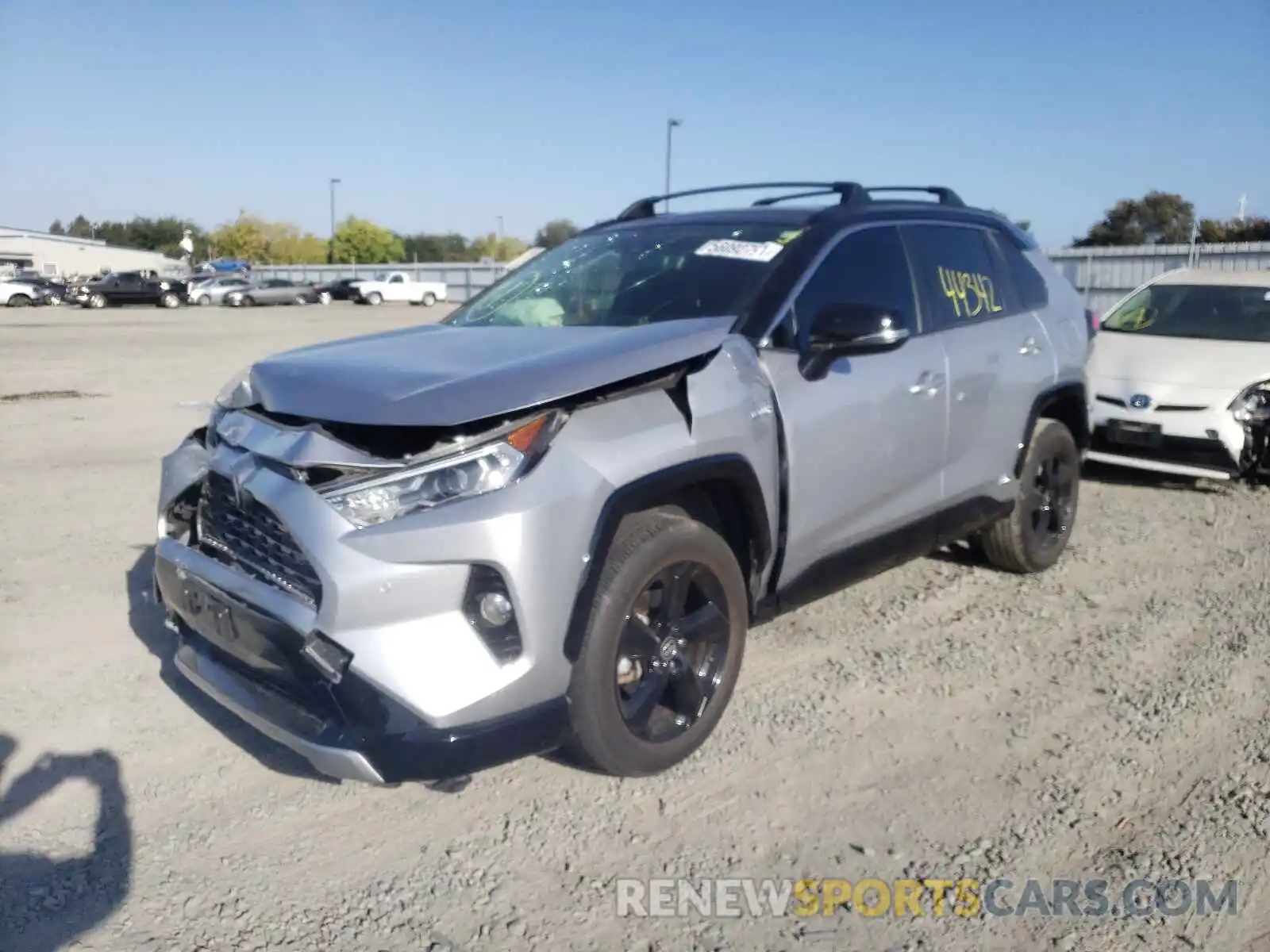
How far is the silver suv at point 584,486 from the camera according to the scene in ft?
9.45

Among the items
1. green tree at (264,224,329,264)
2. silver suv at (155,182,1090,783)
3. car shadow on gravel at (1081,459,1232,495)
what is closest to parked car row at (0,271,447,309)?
car shadow on gravel at (1081,459,1232,495)

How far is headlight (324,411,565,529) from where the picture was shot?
115 inches

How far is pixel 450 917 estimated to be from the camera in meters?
2.86

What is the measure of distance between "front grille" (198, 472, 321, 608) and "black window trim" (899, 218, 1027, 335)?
270 cm

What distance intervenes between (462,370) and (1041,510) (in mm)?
3526

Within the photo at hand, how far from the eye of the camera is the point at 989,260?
524cm

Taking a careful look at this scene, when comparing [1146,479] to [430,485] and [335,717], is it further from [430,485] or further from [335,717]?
[335,717]

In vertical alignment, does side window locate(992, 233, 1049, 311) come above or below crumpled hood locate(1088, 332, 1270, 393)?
above

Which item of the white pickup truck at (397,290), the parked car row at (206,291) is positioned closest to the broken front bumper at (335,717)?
the parked car row at (206,291)

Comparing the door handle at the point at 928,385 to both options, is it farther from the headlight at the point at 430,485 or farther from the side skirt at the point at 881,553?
the headlight at the point at 430,485

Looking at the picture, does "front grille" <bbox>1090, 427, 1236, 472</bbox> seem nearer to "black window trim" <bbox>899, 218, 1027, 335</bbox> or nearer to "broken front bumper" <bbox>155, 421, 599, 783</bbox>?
"black window trim" <bbox>899, 218, 1027, 335</bbox>

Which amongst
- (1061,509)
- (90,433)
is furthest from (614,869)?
(90,433)

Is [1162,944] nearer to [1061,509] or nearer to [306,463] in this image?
[306,463]

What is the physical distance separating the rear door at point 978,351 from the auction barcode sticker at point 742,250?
801mm
